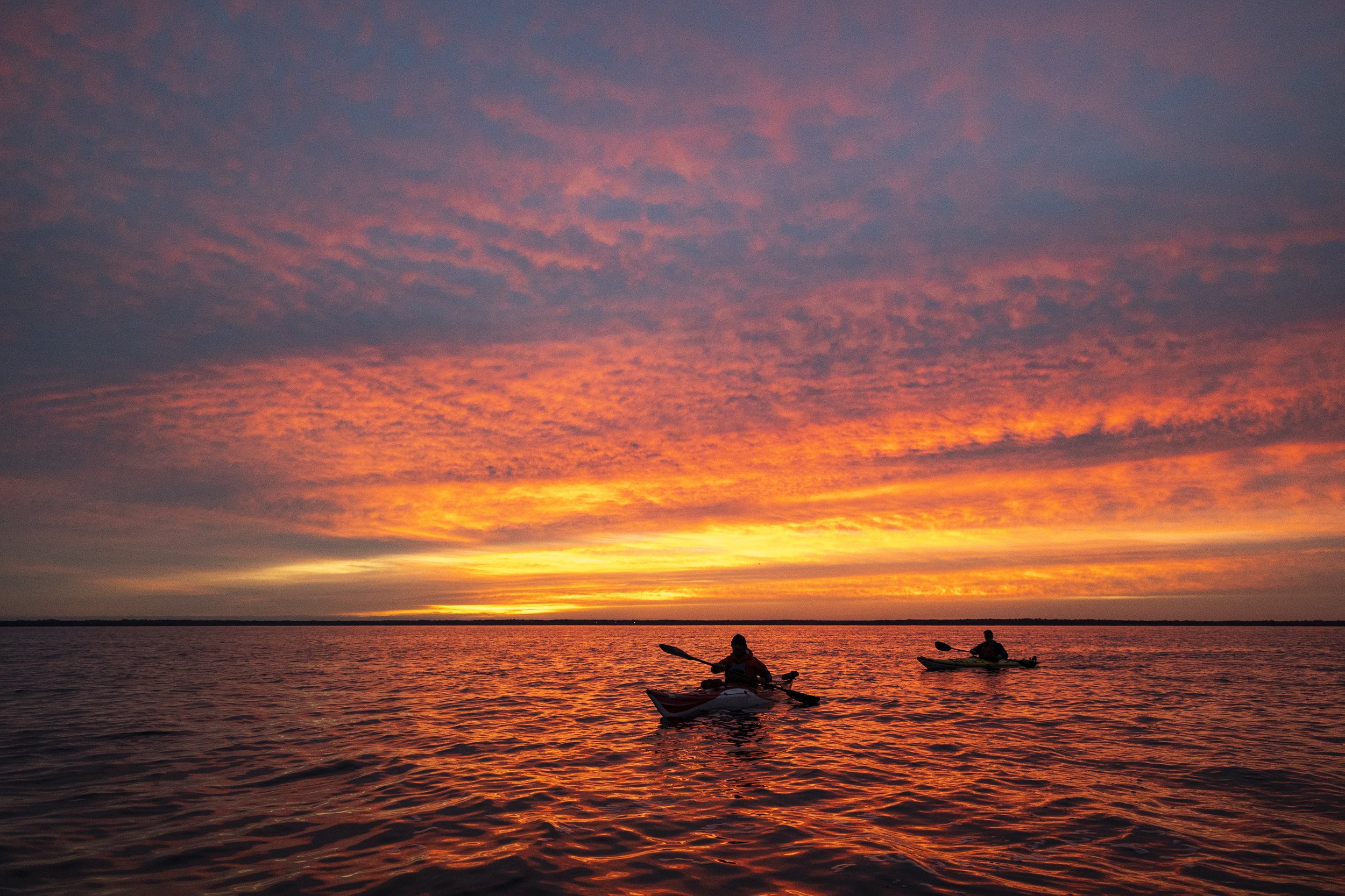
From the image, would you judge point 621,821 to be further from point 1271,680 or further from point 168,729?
point 1271,680

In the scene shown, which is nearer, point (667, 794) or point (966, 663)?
point (667, 794)

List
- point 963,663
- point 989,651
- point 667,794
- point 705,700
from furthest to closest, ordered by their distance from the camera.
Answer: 1. point 963,663
2. point 989,651
3. point 705,700
4. point 667,794

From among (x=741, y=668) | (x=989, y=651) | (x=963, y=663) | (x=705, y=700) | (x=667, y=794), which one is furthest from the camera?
(x=963, y=663)

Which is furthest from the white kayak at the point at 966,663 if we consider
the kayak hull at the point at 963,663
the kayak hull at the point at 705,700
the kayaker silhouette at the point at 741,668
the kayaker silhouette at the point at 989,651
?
the kayak hull at the point at 705,700

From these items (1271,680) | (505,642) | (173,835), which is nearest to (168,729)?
(173,835)

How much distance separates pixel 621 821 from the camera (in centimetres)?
1016

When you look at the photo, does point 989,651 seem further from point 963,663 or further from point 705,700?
point 705,700

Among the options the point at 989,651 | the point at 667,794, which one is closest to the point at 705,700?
the point at 667,794

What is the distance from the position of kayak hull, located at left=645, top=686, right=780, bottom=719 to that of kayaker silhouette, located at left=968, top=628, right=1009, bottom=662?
18.6 m

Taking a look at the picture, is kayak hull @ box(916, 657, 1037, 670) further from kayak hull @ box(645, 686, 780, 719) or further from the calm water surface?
kayak hull @ box(645, 686, 780, 719)

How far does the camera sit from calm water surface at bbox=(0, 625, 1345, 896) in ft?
26.3

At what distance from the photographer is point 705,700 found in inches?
800

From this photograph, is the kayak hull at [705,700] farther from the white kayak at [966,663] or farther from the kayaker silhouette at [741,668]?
the white kayak at [966,663]

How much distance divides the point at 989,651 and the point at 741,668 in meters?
19.6
